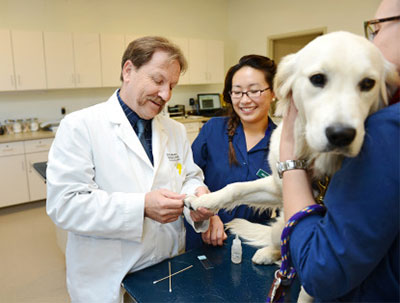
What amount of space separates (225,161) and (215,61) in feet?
14.9

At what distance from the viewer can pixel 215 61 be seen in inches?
240

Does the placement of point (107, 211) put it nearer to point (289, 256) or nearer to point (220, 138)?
point (289, 256)

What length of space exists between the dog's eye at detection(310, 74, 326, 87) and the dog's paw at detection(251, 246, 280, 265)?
715mm

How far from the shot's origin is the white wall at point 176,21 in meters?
4.49

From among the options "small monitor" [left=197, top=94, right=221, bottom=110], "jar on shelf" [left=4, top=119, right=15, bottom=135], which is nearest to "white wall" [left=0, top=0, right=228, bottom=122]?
"jar on shelf" [left=4, top=119, right=15, bottom=135]

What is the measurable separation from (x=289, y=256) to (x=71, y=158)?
868 millimetres

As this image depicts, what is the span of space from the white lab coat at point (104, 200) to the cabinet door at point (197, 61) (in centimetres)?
452

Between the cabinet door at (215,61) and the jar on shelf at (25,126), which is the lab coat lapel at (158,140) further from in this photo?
the cabinet door at (215,61)

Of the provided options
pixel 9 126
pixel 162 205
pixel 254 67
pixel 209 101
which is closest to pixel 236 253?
pixel 162 205

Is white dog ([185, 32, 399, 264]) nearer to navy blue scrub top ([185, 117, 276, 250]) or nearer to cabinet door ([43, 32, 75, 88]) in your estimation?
navy blue scrub top ([185, 117, 276, 250])

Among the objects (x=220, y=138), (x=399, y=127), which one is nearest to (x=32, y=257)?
(x=220, y=138)

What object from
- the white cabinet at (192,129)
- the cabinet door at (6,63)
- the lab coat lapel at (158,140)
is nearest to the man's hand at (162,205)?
the lab coat lapel at (158,140)

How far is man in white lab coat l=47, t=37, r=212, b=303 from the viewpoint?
1.23 metres

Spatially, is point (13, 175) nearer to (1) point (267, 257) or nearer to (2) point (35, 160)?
(2) point (35, 160)
